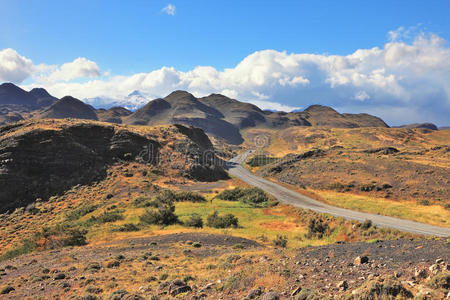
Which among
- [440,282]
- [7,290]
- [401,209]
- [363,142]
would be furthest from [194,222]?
[363,142]

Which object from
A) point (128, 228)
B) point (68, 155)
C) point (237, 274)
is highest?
point (68, 155)

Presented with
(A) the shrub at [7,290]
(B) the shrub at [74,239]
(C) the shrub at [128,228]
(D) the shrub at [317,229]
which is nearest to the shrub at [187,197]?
(C) the shrub at [128,228]

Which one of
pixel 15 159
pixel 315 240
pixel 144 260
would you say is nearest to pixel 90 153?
pixel 15 159

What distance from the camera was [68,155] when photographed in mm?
47906

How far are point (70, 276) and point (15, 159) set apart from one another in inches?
1643

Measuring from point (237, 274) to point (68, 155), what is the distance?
4910cm

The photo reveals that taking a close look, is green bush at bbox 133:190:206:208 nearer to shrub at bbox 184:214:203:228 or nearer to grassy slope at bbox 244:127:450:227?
shrub at bbox 184:214:203:228

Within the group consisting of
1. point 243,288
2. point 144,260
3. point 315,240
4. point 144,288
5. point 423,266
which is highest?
point 423,266

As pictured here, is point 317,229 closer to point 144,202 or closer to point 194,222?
point 194,222

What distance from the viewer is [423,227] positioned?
80.2ft

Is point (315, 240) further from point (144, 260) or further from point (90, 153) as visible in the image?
point (90, 153)

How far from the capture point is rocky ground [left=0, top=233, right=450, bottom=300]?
7027 millimetres

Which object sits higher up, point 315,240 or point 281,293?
point 281,293

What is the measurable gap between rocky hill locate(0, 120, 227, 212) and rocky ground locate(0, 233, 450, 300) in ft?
99.0
